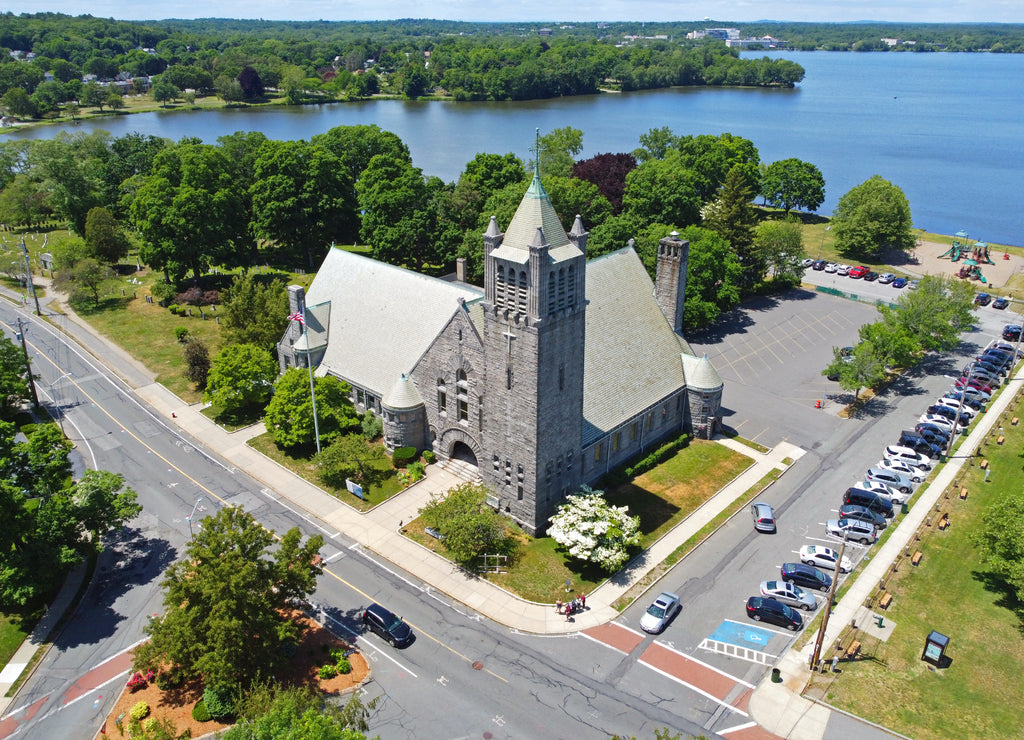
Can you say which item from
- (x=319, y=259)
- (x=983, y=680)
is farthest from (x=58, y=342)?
(x=983, y=680)

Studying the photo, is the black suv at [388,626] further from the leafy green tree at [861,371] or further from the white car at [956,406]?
the white car at [956,406]

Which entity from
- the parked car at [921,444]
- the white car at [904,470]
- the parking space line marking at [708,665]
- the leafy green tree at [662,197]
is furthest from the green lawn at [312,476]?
A: the leafy green tree at [662,197]

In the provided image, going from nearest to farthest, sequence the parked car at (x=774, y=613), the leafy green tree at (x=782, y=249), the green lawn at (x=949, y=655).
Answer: the green lawn at (x=949, y=655), the parked car at (x=774, y=613), the leafy green tree at (x=782, y=249)

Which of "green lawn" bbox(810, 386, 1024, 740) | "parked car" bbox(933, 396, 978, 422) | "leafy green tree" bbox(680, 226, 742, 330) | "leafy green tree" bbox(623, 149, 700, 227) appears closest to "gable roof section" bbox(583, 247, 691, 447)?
"leafy green tree" bbox(680, 226, 742, 330)

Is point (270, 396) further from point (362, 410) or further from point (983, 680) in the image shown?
point (983, 680)

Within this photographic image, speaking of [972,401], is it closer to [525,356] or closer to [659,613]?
[659,613]
